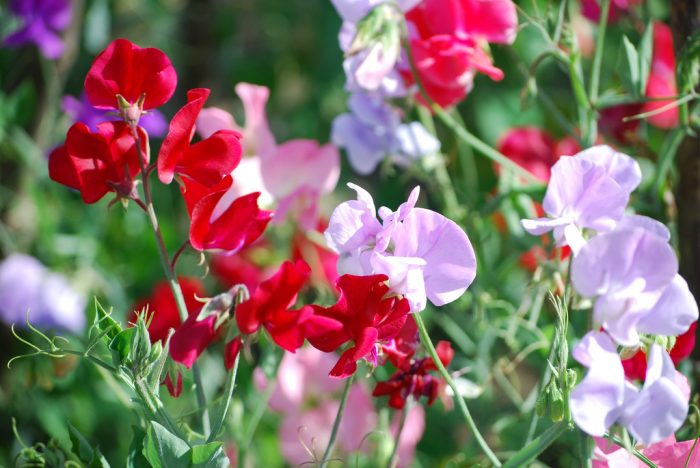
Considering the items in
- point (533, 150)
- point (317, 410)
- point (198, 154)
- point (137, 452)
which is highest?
point (198, 154)

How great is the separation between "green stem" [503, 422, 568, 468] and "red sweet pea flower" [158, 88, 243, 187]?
8.1 inches

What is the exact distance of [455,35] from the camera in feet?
2.11

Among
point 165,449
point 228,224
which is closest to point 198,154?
point 228,224

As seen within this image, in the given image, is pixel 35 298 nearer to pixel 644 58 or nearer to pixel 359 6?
pixel 359 6

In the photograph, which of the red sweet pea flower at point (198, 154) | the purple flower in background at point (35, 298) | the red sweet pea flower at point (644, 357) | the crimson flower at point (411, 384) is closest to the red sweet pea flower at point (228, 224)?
the red sweet pea flower at point (198, 154)

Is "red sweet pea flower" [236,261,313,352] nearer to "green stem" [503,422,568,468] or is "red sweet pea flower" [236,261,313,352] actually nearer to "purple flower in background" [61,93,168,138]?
"green stem" [503,422,568,468]

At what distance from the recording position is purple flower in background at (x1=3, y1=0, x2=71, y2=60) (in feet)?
3.37

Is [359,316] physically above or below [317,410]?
above

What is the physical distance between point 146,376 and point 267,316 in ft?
0.21

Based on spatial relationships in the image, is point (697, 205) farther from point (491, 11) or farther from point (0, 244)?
point (0, 244)

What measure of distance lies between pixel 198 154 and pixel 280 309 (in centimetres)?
10

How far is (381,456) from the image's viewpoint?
0.69 metres

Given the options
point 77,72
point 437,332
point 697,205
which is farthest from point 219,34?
point 697,205

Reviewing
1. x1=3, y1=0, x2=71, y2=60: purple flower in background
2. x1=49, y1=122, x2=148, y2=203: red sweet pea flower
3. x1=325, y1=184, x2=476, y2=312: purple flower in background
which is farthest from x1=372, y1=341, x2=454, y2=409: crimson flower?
x1=3, y1=0, x2=71, y2=60: purple flower in background
